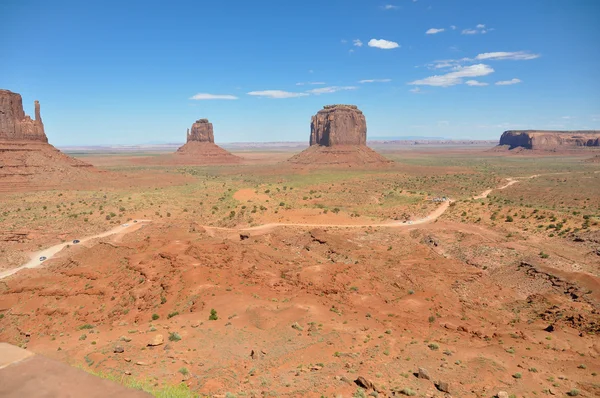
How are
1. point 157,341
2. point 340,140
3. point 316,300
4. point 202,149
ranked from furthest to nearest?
point 202,149 < point 340,140 < point 316,300 < point 157,341

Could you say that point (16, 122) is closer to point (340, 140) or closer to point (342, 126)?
point (340, 140)

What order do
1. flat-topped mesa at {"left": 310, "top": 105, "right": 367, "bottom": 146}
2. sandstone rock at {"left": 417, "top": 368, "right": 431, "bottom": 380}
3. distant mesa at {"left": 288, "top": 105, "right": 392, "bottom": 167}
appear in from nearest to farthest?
sandstone rock at {"left": 417, "top": 368, "right": 431, "bottom": 380} < distant mesa at {"left": 288, "top": 105, "right": 392, "bottom": 167} < flat-topped mesa at {"left": 310, "top": 105, "right": 367, "bottom": 146}

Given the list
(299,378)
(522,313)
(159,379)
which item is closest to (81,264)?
(159,379)

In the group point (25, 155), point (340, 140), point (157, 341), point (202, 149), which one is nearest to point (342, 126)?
point (340, 140)

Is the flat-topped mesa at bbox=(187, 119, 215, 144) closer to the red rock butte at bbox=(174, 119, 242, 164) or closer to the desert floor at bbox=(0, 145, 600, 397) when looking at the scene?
the red rock butte at bbox=(174, 119, 242, 164)

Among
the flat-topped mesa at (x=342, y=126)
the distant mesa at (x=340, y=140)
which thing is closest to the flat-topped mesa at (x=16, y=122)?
the distant mesa at (x=340, y=140)

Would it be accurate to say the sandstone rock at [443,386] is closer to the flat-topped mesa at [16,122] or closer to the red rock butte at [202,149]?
the flat-topped mesa at [16,122]

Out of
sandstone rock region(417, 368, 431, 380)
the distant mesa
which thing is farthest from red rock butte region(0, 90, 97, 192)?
sandstone rock region(417, 368, 431, 380)
